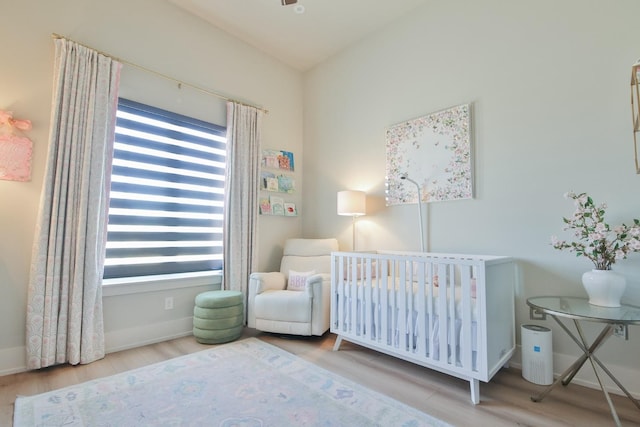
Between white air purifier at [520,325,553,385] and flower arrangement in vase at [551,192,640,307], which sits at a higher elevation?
flower arrangement in vase at [551,192,640,307]

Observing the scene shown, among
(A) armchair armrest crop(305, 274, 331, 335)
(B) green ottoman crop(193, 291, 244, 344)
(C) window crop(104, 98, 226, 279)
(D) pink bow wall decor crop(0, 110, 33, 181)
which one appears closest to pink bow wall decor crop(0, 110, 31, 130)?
(D) pink bow wall decor crop(0, 110, 33, 181)

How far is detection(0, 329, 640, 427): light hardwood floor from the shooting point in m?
Result: 1.60

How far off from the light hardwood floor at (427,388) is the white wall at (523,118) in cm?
34

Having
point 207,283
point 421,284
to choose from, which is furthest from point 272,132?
point 421,284

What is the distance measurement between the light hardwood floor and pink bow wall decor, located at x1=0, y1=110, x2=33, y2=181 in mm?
1363

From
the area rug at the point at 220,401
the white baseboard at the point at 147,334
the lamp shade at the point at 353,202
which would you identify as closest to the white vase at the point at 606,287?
the area rug at the point at 220,401

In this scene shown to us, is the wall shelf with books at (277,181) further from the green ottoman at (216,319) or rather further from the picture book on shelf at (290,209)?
the green ottoman at (216,319)

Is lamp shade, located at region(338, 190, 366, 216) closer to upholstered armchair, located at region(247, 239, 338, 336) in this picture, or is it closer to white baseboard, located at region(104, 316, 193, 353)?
upholstered armchair, located at region(247, 239, 338, 336)

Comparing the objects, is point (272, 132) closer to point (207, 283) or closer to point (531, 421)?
point (207, 283)

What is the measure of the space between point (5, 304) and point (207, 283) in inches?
56.1

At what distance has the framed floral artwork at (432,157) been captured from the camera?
8.29ft

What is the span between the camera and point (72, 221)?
2232 millimetres

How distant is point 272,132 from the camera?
3.72 m

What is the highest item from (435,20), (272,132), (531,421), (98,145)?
(435,20)
